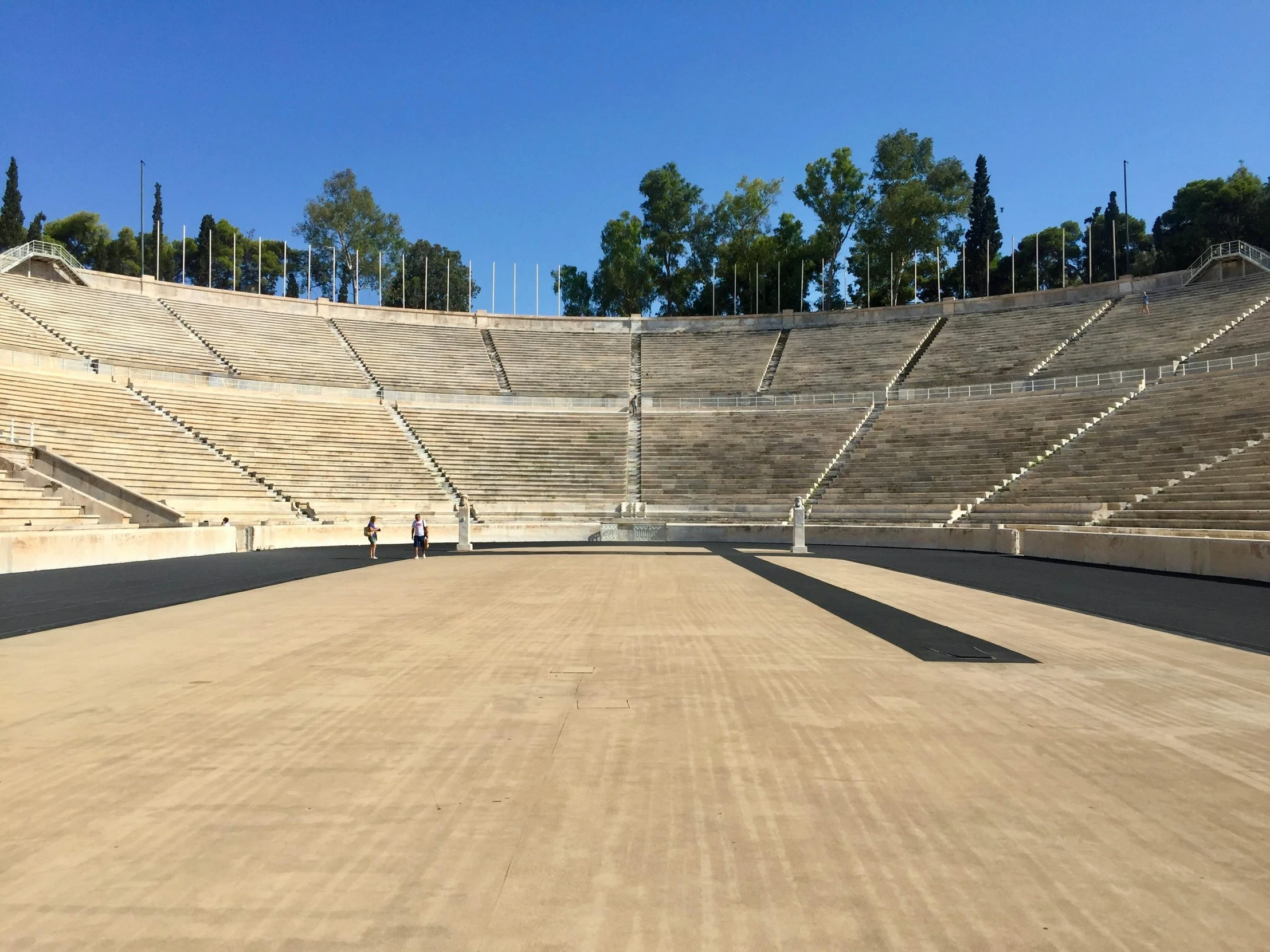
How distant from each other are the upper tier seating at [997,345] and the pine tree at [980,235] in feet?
87.2

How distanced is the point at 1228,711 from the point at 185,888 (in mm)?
Result: 6808

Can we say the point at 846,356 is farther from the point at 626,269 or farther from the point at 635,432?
the point at 626,269

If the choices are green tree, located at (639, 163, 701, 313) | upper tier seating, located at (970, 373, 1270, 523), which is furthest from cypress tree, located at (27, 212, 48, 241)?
upper tier seating, located at (970, 373, 1270, 523)

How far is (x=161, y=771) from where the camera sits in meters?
4.61

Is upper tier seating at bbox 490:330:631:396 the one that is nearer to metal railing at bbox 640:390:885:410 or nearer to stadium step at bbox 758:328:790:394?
metal railing at bbox 640:390:885:410

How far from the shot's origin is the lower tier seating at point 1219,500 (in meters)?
21.5

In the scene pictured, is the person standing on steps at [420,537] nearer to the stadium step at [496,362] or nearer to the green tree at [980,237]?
the stadium step at [496,362]

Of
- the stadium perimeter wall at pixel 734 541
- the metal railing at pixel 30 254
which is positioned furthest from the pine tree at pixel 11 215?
the stadium perimeter wall at pixel 734 541

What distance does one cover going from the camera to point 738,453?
1598 inches

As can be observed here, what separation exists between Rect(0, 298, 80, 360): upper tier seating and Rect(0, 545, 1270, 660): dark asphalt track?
18.9 meters

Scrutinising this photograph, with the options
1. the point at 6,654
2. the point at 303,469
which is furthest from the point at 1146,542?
the point at 303,469

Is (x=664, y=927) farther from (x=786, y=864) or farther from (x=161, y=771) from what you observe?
(x=161, y=771)

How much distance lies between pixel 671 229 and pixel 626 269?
6.37 m

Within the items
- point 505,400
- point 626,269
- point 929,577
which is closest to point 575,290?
point 626,269
